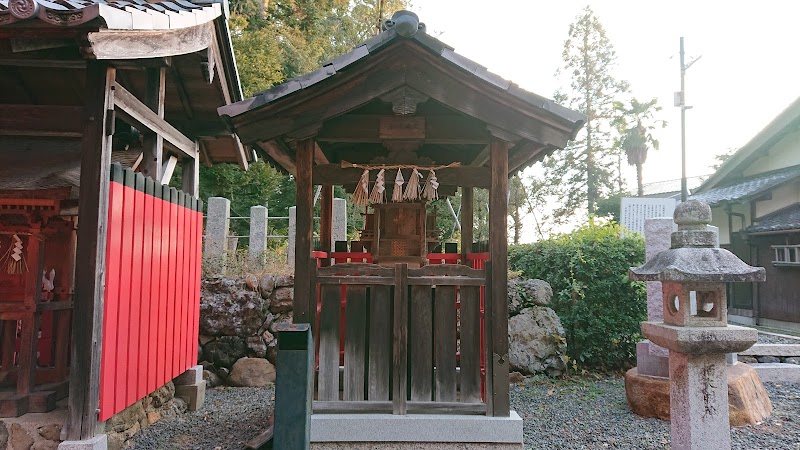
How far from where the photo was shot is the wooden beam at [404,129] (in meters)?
4.80

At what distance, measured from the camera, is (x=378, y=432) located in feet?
14.3

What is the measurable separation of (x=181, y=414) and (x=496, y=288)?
4.91 metres

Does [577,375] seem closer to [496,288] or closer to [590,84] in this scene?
[496,288]

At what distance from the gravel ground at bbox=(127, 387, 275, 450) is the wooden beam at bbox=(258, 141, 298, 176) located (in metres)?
3.30

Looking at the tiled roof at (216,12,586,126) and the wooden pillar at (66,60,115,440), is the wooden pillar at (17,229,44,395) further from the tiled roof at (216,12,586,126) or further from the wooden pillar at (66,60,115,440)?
the tiled roof at (216,12,586,126)

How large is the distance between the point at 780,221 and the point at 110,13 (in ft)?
54.3

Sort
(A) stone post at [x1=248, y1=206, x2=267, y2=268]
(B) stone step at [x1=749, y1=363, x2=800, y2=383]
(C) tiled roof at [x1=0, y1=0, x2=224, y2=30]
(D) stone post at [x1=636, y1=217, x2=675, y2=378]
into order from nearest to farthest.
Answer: (C) tiled roof at [x1=0, y1=0, x2=224, y2=30]
(D) stone post at [x1=636, y1=217, x2=675, y2=378]
(B) stone step at [x1=749, y1=363, x2=800, y2=383]
(A) stone post at [x1=248, y1=206, x2=267, y2=268]

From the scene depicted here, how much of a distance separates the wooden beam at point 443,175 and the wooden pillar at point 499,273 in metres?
0.13

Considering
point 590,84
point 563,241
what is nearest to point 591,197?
point 590,84

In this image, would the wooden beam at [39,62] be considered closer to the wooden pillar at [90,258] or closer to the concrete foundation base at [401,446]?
the wooden pillar at [90,258]

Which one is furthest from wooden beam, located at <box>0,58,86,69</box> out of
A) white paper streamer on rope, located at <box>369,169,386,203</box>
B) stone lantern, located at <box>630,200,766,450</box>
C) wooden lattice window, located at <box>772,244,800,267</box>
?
wooden lattice window, located at <box>772,244,800,267</box>

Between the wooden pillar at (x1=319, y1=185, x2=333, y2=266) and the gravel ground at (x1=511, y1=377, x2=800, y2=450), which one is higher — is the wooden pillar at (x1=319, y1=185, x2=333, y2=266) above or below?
above

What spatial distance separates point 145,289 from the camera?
5195 mm

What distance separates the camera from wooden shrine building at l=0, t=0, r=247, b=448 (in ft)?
13.7
